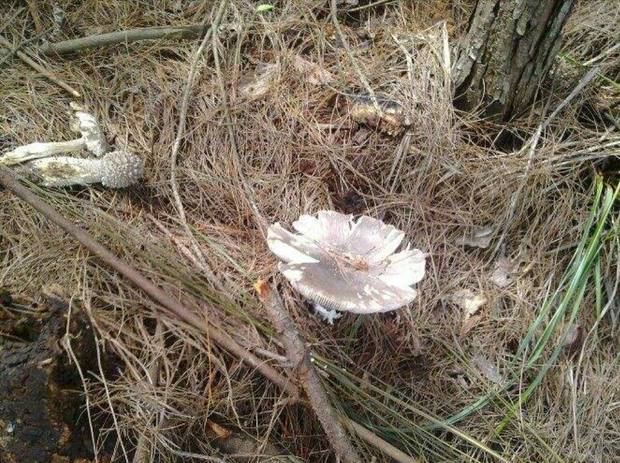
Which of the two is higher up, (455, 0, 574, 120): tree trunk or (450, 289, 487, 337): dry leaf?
(455, 0, 574, 120): tree trunk

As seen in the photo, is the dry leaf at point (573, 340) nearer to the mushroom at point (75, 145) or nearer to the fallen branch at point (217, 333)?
the fallen branch at point (217, 333)

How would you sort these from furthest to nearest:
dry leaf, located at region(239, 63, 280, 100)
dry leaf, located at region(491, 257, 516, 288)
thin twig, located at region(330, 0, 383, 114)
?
dry leaf, located at region(239, 63, 280, 100) < thin twig, located at region(330, 0, 383, 114) < dry leaf, located at region(491, 257, 516, 288)

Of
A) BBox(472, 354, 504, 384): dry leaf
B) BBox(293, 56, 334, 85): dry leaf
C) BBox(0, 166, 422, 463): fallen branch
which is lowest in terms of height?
BBox(472, 354, 504, 384): dry leaf

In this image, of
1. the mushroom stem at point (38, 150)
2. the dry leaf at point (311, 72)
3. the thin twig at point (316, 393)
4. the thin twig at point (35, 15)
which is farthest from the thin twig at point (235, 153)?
the thin twig at point (35, 15)

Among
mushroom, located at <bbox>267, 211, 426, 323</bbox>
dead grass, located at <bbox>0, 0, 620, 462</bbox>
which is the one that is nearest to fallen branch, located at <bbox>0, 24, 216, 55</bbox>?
dead grass, located at <bbox>0, 0, 620, 462</bbox>

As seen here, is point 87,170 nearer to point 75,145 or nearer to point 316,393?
point 75,145

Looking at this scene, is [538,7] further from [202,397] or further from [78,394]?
[78,394]

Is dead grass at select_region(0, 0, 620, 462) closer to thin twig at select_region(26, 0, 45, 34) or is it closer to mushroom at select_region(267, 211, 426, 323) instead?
thin twig at select_region(26, 0, 45, 34)
